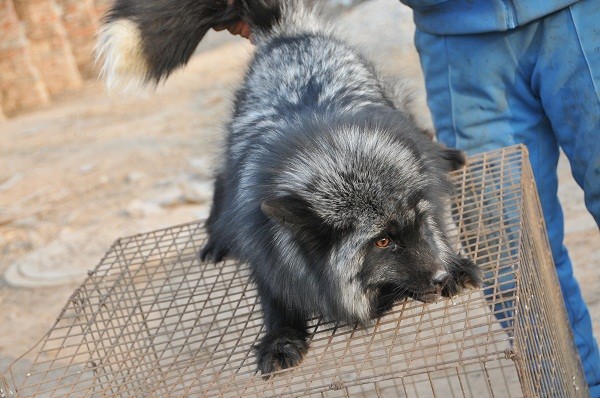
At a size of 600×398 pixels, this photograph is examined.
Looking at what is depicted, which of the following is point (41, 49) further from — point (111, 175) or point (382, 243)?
point (382, 243)

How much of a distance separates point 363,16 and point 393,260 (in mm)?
8232

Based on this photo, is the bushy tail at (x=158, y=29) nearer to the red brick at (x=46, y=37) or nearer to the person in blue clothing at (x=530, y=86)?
the person in blue clothing at (x=530, y=86)

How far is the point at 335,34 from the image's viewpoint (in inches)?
143

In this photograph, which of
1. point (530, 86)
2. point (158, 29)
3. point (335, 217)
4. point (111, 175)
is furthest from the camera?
point (111, 175)

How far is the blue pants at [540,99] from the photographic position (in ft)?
9.66

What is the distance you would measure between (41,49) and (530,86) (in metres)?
9.50

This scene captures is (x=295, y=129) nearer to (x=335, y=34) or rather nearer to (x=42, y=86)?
(x=335, y=34)

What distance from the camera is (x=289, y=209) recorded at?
238 cm

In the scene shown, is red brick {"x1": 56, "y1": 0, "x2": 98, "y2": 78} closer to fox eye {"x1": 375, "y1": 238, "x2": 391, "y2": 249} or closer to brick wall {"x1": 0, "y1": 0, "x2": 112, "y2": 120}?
brick wall {"x1": 0, "y1": 0, "x2": 112, "y2": 120}

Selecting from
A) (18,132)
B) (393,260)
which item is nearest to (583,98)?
(393,260)

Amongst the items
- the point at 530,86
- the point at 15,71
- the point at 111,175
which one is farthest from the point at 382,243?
the point at 15,71

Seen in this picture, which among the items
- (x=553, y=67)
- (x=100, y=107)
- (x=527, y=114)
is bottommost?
(x=100, y=107)

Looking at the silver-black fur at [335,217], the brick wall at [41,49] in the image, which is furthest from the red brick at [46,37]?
the silver-black fur at [335,217]

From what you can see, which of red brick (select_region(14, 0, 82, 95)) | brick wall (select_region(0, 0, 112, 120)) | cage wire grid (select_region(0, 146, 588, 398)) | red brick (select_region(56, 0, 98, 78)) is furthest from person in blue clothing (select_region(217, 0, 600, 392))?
red brick (select_region(56, 0, 98, 78))
